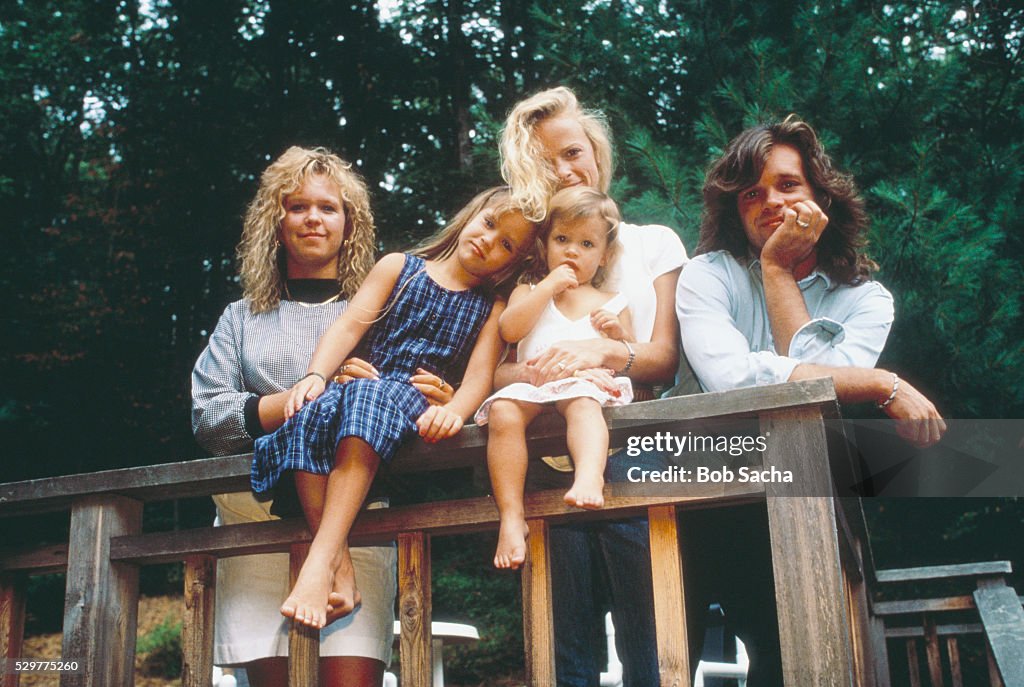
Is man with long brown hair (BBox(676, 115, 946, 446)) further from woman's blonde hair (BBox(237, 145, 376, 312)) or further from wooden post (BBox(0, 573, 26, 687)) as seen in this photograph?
wooden post (BBox(0, 573, 26, 687))

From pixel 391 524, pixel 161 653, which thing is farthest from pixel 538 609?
pixel 161 653

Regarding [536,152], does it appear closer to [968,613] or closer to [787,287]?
[787,287]

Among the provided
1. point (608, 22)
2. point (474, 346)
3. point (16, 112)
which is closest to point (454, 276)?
point (474, 346)

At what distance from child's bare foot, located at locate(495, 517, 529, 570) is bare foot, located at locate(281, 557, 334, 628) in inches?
14.1

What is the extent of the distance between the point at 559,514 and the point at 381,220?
5.58 m

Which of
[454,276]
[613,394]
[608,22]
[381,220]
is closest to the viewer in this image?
[613,394]

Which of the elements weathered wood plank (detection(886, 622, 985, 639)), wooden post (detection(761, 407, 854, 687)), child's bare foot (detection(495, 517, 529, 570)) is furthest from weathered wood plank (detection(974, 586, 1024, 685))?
child's bare foot (detection(495, 517, 529, 570))

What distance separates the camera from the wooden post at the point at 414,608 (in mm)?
1913

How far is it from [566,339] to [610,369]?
17 centimetres

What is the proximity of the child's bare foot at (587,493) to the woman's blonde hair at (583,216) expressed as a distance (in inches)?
30.7

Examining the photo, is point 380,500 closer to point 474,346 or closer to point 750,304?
point 474,346

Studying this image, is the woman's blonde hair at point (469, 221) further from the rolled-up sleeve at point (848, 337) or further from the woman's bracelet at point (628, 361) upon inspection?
the rolled-up sleeve at point (848, 337)

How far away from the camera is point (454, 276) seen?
246 centimetres

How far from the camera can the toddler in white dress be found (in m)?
1.83
